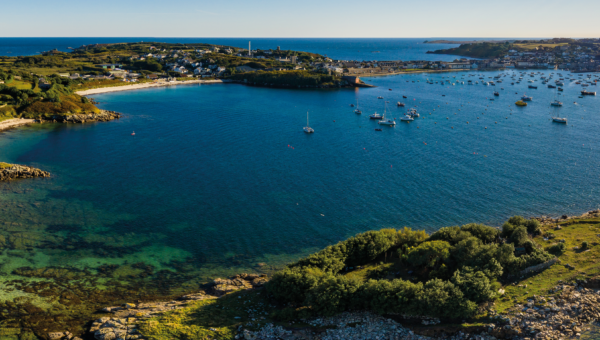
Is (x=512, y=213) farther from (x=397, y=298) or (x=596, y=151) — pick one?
(x=596, y=151)

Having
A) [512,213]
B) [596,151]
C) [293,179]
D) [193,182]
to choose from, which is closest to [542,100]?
[596,151]

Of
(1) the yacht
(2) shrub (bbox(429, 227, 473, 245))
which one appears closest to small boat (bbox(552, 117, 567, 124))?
(1) the yacht

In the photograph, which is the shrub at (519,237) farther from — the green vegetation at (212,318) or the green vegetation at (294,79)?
the green vegetation at (294,79)

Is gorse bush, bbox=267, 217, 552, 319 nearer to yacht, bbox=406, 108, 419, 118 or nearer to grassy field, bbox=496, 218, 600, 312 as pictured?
grassy field, bbox=496, 218, 600, 312

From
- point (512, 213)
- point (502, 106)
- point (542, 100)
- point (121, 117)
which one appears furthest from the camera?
point (542, 100)

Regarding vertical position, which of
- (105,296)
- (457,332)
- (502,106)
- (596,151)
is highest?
(502,106)

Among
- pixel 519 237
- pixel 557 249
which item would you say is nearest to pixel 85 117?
pixel 519 237

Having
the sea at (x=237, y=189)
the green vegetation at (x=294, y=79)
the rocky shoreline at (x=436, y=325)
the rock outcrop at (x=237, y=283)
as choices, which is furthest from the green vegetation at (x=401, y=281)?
the green vegetation at (x=294, y=79)

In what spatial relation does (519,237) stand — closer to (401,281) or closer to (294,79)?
(401,281)
